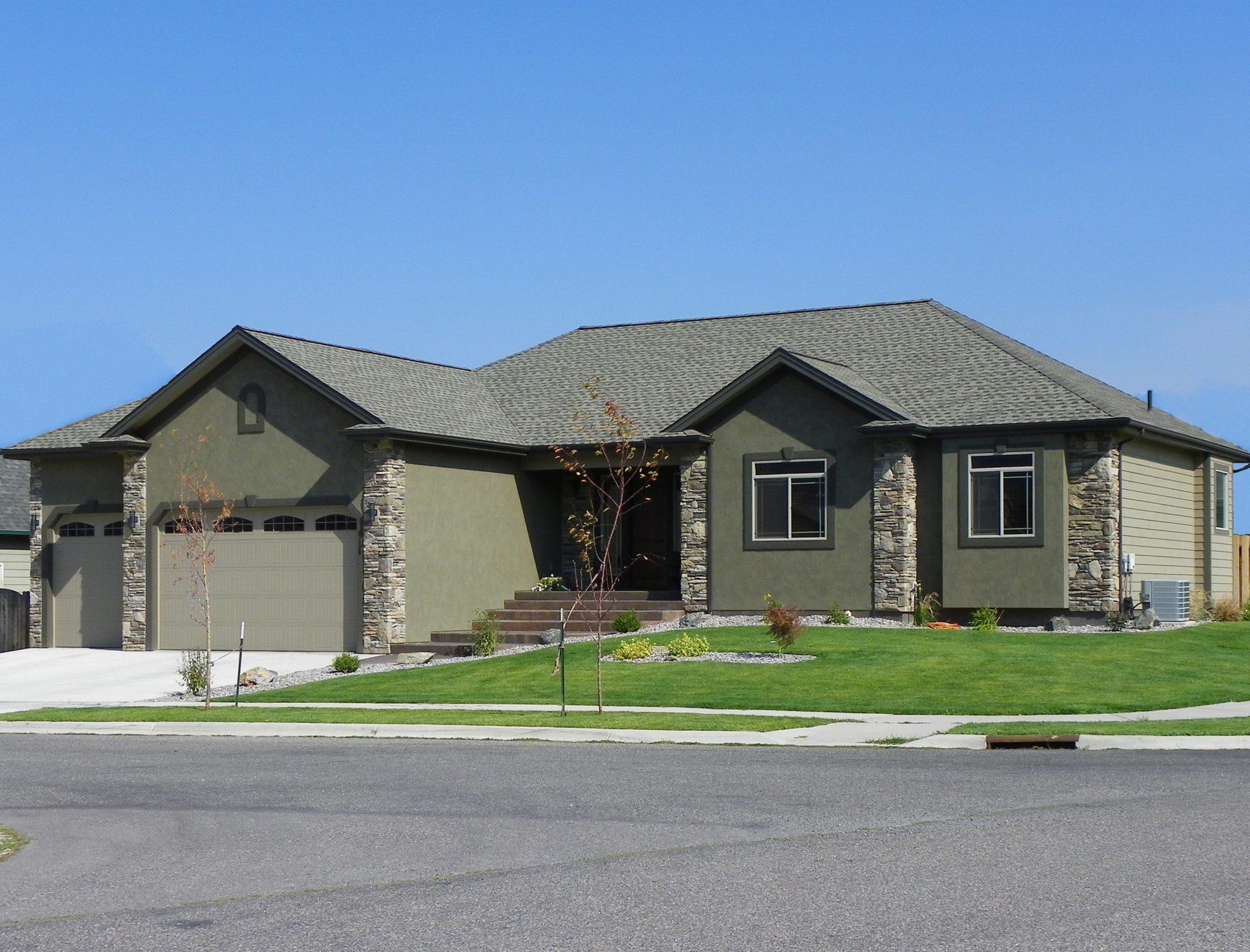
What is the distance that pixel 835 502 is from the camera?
30281 millimetres

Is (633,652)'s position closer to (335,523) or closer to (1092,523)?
(335,523)

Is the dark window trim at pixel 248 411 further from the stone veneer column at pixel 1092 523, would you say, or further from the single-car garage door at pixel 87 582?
the stone veneer column at pixel 1092 523

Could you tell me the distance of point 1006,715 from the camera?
19.4 m

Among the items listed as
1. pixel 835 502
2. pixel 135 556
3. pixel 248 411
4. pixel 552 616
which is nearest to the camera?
pixel 835 502

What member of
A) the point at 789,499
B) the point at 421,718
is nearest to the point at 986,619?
the point at 789,499

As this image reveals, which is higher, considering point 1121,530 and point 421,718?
point 1121,530

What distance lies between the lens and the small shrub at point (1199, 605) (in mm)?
32969

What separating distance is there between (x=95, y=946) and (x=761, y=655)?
1810 centimetres

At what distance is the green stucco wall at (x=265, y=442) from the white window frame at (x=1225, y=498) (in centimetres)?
1965

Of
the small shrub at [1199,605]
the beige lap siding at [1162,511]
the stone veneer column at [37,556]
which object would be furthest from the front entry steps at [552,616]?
the small shrub at [1199,605]

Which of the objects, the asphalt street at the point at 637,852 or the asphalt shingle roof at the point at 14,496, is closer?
the asphalt street at the point at 637,852

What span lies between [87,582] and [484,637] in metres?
11.1

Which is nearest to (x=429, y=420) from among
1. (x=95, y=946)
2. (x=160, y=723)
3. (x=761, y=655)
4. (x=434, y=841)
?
(x=761, y=655)

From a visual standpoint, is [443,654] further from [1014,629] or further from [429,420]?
[1014,629]
